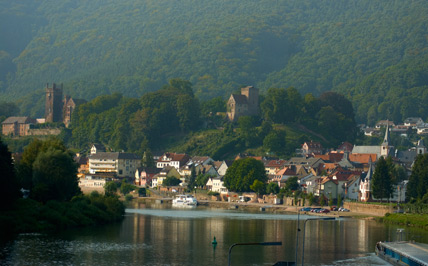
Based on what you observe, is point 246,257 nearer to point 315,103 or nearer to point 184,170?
point 184,170

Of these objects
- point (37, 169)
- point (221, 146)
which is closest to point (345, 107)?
point (221, 146)

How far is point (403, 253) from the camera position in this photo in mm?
57562

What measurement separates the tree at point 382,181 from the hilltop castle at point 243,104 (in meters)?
74.9

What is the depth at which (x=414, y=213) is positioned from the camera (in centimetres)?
9531

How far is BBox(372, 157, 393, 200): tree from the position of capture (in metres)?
107

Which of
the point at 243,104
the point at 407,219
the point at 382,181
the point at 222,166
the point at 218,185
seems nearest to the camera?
the point at 407,219

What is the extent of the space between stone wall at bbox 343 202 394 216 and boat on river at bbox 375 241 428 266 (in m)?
36.6

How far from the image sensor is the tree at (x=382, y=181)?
352ft

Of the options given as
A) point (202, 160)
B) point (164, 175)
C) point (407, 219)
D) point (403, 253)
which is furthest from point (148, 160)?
point (403, 253)

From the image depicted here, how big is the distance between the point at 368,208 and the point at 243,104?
78179mm

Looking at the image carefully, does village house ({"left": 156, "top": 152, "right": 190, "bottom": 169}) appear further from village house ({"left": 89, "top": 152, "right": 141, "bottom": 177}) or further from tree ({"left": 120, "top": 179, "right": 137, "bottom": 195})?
tree ({"left": 120, "top": 179, "right": 137, "bottom": 195})

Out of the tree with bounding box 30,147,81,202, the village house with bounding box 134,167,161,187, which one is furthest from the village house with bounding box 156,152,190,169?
the tree with bounding box 30,147,81,202

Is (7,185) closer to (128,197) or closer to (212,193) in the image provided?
(128,197)

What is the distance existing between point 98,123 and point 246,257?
13453 centimetres
